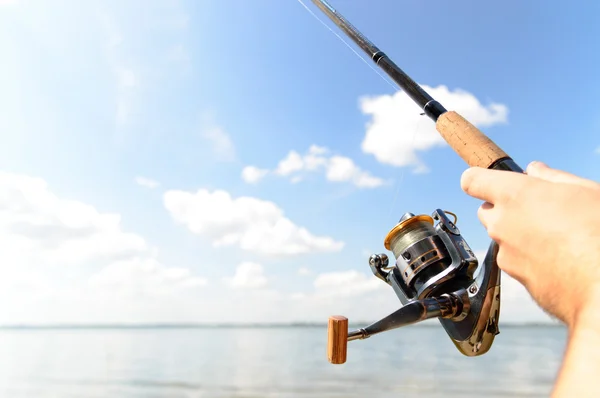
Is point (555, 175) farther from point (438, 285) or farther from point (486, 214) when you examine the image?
point (438, 285)

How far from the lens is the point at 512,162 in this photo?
1.35 m

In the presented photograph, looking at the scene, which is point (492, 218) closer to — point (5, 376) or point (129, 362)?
point (5, 376)

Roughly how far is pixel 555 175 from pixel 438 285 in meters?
1.04

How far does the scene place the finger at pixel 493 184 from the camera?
0.69 meters

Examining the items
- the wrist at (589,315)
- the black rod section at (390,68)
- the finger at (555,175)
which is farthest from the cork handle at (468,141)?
the wrist at (589,315)

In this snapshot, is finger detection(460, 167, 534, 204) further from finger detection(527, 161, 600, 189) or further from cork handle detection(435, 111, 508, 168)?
cork handle detection(435, 111, 508, 168)

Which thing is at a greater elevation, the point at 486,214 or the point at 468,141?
the point at 468,141

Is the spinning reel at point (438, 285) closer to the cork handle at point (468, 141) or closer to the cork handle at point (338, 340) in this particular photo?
the cork handle at point (338, 340)

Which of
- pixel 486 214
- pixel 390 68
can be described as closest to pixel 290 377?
pixel 390 68

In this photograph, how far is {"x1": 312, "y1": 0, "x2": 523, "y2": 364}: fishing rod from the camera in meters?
1.46

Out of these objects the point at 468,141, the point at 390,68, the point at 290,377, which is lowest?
the point at 290,377

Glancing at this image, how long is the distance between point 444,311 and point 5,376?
13.1 metres

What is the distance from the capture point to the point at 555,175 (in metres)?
0.74

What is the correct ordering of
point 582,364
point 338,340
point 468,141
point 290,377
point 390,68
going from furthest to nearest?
1. point 290,377
2. point 390,68
3. point 468,141
4. point 338,340
5. point 582,364
